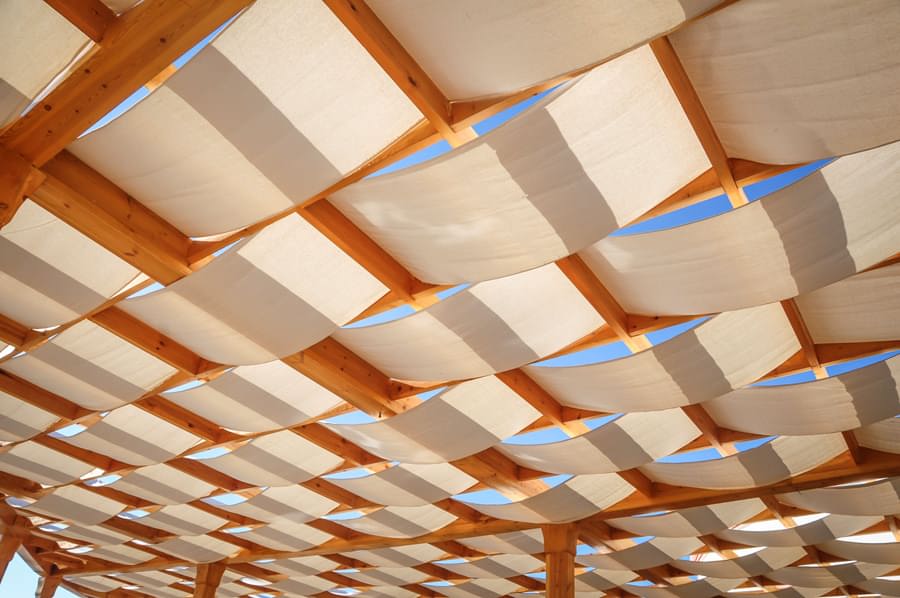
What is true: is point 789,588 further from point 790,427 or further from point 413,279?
point 413,279

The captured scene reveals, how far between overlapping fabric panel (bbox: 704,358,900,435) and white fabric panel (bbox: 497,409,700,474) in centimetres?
55

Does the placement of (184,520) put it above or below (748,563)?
below

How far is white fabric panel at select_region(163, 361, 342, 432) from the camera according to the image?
6562mm

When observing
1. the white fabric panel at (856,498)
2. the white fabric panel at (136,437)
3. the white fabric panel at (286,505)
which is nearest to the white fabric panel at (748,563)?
the white fabric panel at (856,498)

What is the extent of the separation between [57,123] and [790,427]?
5.99 meters

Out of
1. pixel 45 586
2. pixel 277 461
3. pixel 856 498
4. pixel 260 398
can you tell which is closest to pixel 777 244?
pixel 260 398

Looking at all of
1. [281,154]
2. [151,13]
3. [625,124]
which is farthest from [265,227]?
[625,124]

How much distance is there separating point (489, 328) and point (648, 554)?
6733 mm

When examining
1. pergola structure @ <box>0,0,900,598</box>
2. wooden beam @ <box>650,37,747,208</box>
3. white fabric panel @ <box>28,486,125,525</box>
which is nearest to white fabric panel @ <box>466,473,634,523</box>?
pergola structure @ <box>0,0,900,598</box>

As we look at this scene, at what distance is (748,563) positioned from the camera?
35.3 feet

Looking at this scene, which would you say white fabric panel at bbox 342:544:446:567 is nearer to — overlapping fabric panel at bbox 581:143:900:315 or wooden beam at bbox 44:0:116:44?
overlapping fabric panel at bbox 581:143:900:315

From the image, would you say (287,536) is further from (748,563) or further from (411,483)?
(748,563)

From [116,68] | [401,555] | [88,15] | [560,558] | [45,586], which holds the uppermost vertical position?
[88,15]

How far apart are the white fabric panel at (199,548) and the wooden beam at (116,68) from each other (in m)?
10.1
